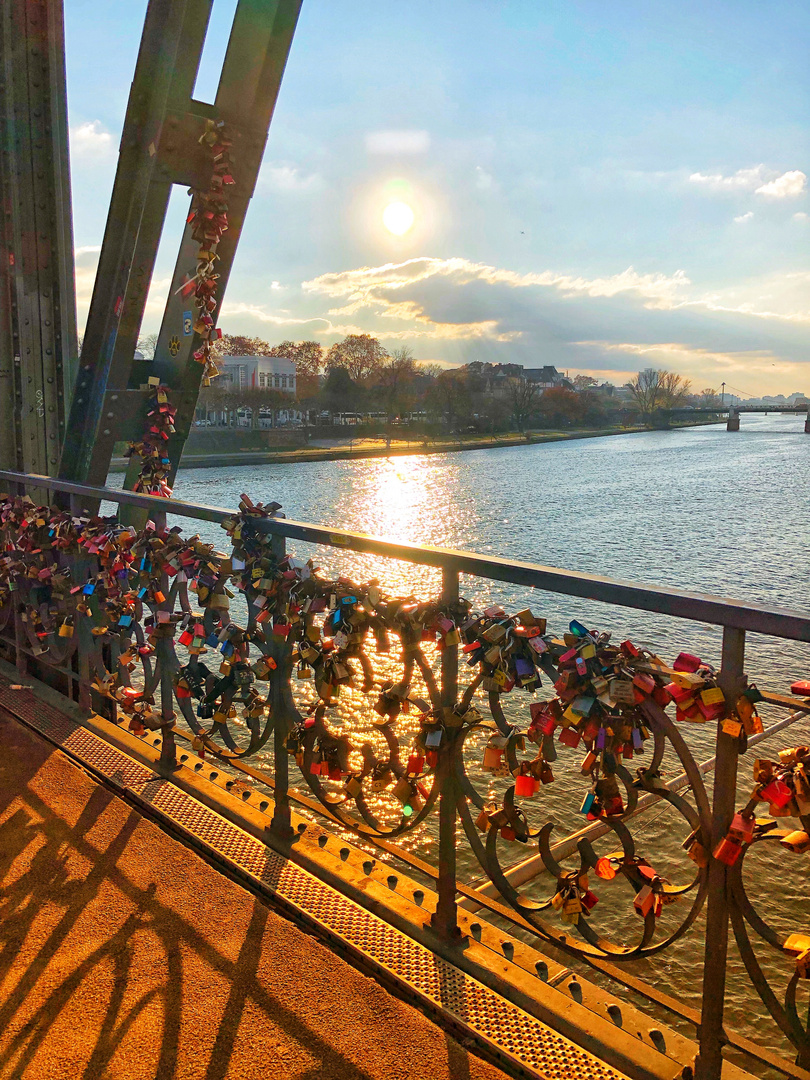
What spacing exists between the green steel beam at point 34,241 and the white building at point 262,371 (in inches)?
3286

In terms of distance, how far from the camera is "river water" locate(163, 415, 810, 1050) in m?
4.85

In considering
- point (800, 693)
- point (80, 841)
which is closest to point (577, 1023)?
point (800, 693)

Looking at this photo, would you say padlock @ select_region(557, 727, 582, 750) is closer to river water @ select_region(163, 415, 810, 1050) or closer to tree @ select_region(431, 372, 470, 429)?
river water @ select_region(163, 415, 810, 1050)

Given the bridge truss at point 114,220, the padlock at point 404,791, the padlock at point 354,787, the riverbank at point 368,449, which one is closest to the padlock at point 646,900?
the padlock at point 404,791

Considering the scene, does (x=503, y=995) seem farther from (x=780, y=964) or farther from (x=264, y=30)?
(x=264, y=30)

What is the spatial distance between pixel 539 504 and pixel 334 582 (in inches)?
1313

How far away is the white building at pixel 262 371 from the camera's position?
300ft

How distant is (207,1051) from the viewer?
1.84 meters

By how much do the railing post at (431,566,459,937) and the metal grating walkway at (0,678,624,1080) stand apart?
11cm

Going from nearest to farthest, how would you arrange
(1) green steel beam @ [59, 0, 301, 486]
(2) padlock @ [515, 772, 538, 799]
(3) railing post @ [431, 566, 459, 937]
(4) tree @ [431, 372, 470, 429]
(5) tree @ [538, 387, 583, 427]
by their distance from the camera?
(2) padlock @ [515, 772, 538, 799]
(3) railing post @ [431, 566, 459, 937]
(1) green steel beam @ [59, 0, 301, 486]
(4) tree @ [431, 372, 470, 429]
(5) tree @ [538, 387, 583, 427]

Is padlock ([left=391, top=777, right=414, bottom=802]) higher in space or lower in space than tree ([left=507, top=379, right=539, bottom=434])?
lower

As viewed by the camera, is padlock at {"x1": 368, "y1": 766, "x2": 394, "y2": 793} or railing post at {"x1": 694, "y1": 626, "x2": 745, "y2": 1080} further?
padlock at {"x1": 368, "y1": 766, "x2": 394, "y2": 793}

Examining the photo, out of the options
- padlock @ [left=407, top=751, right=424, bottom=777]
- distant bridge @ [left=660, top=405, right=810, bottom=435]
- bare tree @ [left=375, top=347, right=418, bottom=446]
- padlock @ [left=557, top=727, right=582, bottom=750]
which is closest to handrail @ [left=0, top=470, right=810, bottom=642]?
padlock @ [left=557, top=727, right=582, bottom=750]

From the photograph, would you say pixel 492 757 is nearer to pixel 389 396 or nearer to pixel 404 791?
pixel 404 791
